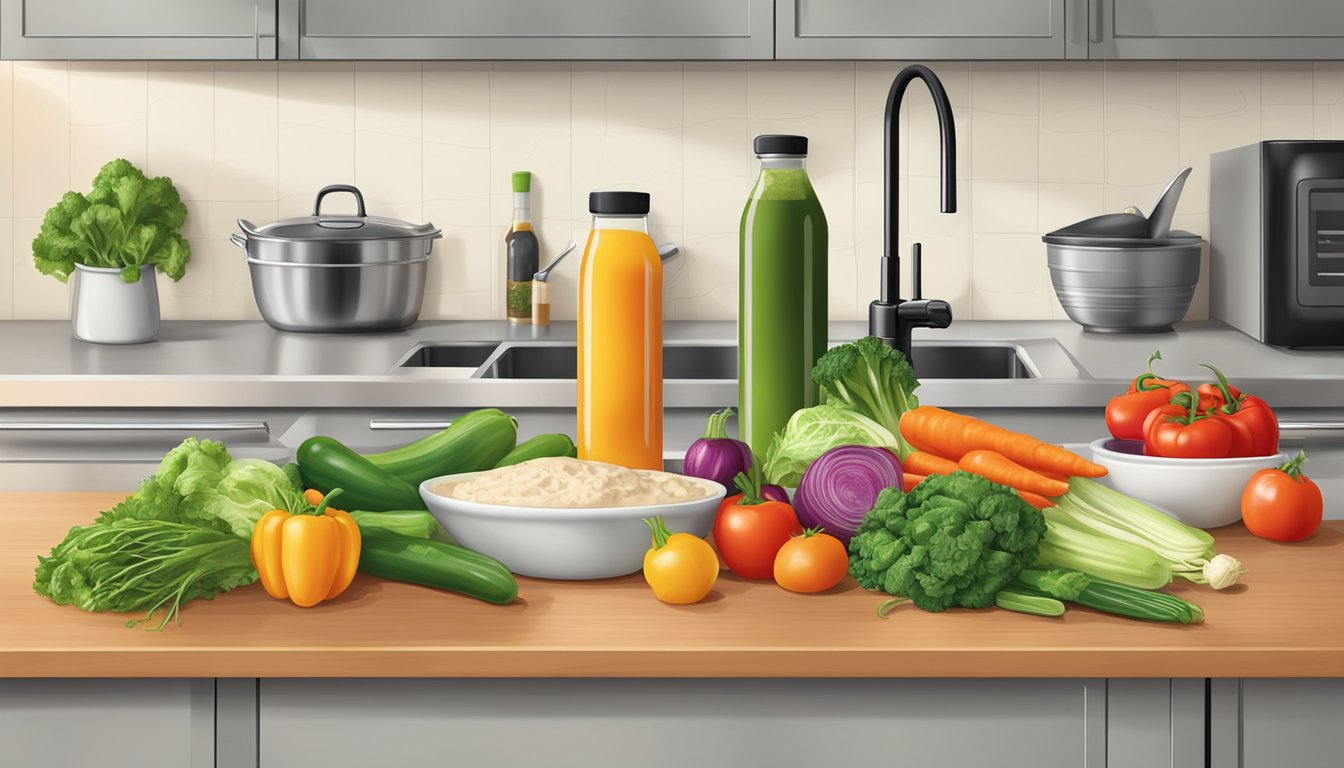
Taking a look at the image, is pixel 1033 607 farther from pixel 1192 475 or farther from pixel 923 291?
pixel 923 291

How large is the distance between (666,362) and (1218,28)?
4.17 feet

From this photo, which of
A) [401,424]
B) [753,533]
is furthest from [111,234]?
[753,533]

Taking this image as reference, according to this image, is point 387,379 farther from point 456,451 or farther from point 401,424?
point 456,451

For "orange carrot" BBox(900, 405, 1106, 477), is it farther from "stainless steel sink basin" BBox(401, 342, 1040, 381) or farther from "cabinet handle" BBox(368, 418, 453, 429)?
"stainless steel sink basin" BBox(401, 342, 1040, 381)

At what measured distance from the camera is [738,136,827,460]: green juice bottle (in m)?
1.25

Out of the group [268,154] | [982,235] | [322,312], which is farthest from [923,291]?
[268,154]

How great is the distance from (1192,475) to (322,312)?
190 cm

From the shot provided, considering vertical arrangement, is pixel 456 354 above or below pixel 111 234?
below

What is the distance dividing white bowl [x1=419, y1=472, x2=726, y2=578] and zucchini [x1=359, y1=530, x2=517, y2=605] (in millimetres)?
19

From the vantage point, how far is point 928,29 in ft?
8.73

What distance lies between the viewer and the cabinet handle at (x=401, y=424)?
230 centimetres

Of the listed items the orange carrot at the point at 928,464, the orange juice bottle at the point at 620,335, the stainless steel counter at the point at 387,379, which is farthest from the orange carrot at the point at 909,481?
the stainless steel counter at the point at 387,379

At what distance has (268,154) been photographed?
3062 mm

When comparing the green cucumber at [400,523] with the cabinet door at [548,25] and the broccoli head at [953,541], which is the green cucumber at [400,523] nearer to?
the broccoli head at [953,541]
